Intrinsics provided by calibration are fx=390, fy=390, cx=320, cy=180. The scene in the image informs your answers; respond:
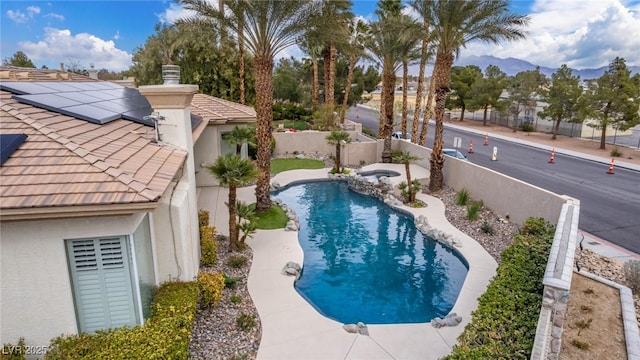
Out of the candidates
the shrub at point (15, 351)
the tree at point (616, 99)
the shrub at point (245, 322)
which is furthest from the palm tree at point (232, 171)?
the tree at point (616, 99)

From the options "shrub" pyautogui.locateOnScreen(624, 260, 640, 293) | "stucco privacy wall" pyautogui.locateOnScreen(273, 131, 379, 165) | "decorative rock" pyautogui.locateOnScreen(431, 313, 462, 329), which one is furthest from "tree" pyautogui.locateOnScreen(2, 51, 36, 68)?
"shrub" pyautogui.locateOnScreen(624, 260, 640, 293)

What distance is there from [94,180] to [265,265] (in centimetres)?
756

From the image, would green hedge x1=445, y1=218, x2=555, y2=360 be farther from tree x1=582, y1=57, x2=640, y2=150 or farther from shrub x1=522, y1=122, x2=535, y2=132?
shrub x1=522, y1=122, x2=535, y2=132

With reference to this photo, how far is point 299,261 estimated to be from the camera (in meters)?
13.7

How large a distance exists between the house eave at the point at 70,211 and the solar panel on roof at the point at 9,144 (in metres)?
1.29

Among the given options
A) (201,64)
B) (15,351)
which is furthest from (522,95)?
(15,351)

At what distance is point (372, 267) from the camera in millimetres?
14305

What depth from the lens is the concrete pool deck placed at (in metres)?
9.00

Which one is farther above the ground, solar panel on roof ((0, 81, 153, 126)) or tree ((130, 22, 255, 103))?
tree ((130, 22, 255, 103))

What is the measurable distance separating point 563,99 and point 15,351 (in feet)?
157

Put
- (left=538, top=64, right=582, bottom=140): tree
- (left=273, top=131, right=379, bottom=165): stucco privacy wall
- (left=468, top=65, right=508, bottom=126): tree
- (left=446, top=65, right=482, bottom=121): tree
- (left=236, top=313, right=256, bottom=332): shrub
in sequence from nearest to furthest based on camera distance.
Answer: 1. (left=236, top=313, right=256, bottom=332): shrub
2. (left=273, top=131, right=379, bottom=165): stucco privacy wall
3. (left=538, top=64, right=582, bottom=140): tree
4. (left=468, top=65, right=508, bottom=126): tree
5. (left=446, top=65, right=482, bottom=121): tree

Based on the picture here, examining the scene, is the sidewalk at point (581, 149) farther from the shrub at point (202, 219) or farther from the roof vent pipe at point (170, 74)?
the roof vent pipe at point (170, 74)

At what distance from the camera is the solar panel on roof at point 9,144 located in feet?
21.8

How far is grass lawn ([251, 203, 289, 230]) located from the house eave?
33.0 feet
